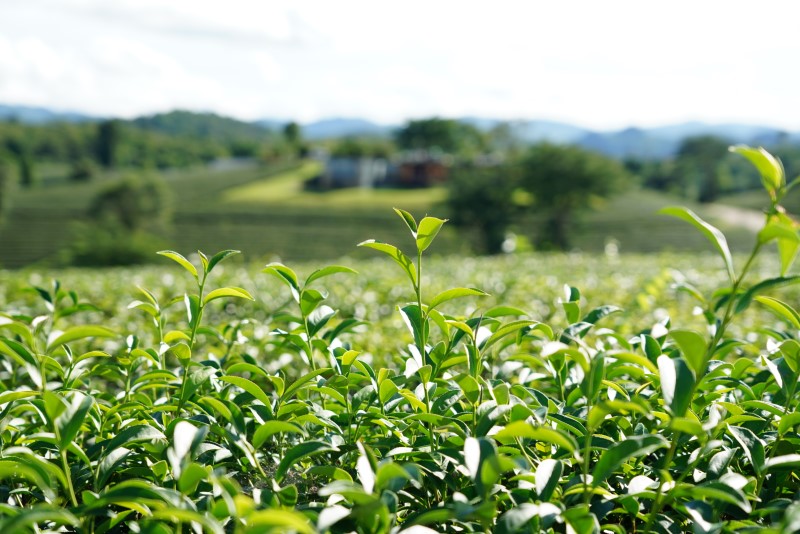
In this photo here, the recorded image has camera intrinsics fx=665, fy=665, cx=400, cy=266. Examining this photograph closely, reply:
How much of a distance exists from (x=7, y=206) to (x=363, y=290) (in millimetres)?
61118

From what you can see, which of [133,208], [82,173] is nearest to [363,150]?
[82,173]

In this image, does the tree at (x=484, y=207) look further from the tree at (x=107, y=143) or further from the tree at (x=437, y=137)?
the tree at (x=107, y=143)

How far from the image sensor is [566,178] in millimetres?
44688

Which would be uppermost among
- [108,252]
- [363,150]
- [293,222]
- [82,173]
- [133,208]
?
[363,150]

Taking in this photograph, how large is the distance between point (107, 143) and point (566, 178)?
80936 millimetres

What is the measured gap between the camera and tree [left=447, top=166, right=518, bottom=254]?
44344 mm

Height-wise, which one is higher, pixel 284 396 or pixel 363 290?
pixel 284 396

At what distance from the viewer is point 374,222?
5881cm

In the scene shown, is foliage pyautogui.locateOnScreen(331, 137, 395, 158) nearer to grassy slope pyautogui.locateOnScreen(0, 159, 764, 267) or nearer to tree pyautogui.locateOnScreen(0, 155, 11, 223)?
grassy slope pyautogui.locateOnScreen(0, 159, 764, 267)

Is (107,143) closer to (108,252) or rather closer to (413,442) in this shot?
(108,252)

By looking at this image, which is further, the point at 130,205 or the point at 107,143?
the point at 107,143

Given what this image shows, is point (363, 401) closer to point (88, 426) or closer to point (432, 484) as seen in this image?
point (432, 484)

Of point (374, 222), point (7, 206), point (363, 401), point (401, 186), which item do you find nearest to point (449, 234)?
point (374, 222)

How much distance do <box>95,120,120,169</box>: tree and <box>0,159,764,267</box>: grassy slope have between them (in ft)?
81.1
